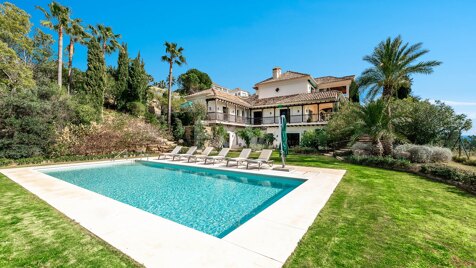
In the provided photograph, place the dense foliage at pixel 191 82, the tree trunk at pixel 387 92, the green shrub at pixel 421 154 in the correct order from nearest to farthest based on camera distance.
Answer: the green shrub at pixel 421 154 → the tree trunk at pixel 387 92 → the dense foliage at pixel 191 82

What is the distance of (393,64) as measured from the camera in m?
15.2

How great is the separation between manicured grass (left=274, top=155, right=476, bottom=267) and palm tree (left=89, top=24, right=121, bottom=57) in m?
30.6

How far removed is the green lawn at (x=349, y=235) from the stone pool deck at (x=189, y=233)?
222mm

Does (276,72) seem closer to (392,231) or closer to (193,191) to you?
(193,191)

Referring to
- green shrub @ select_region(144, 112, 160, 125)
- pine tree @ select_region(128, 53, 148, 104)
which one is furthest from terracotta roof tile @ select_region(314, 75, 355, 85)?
pine tree @ select_region(128, 53, 148, 104)

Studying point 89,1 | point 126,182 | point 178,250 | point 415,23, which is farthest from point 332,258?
point 89,1

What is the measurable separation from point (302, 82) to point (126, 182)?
78.9 ft

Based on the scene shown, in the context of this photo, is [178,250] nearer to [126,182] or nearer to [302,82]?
[126,182]

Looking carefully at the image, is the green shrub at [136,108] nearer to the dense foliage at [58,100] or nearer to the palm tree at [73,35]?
the dense foliage at [58,100]

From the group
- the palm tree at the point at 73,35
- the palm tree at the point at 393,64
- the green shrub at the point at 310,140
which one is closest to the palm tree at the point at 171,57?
the palm tree at the point at 73,35

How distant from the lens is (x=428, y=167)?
31.0 feet

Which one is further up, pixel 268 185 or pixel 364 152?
pixel 364 152

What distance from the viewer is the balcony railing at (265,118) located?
2361cm

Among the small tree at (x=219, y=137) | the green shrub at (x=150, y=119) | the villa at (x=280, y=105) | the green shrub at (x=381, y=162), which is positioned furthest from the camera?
the villa at (x=280, y=105)
